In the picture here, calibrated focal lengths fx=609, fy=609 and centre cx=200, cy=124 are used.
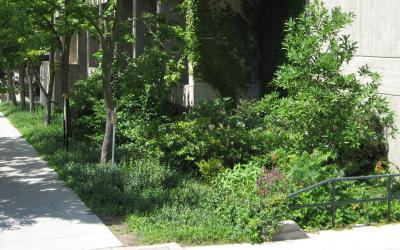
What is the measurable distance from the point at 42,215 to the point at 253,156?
442 centimetres

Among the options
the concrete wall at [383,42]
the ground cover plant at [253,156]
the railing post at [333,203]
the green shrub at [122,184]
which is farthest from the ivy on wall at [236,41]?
the railing post at [333,203]

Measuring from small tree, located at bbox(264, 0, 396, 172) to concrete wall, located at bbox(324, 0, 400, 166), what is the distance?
0.74 meters

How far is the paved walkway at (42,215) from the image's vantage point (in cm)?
798

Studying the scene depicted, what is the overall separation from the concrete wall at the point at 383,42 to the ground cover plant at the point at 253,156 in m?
0.35

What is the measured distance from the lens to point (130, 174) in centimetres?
1117

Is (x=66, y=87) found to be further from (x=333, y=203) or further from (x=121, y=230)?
(x=333, y=203)

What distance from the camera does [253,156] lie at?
1198cm

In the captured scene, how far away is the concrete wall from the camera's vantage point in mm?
11508

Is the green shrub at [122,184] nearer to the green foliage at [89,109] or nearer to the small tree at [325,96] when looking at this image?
the small tree at [325,96]

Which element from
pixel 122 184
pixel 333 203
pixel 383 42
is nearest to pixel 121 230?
A: pixel 122 184

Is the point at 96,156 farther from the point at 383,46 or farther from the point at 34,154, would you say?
the point at 383,46

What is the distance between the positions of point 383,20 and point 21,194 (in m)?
7.55

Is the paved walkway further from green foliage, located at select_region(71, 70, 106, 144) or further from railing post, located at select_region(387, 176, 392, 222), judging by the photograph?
railing post, located at select_region(387, 176, 392, 222)

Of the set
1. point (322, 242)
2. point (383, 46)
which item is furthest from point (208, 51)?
point (322, 242)
